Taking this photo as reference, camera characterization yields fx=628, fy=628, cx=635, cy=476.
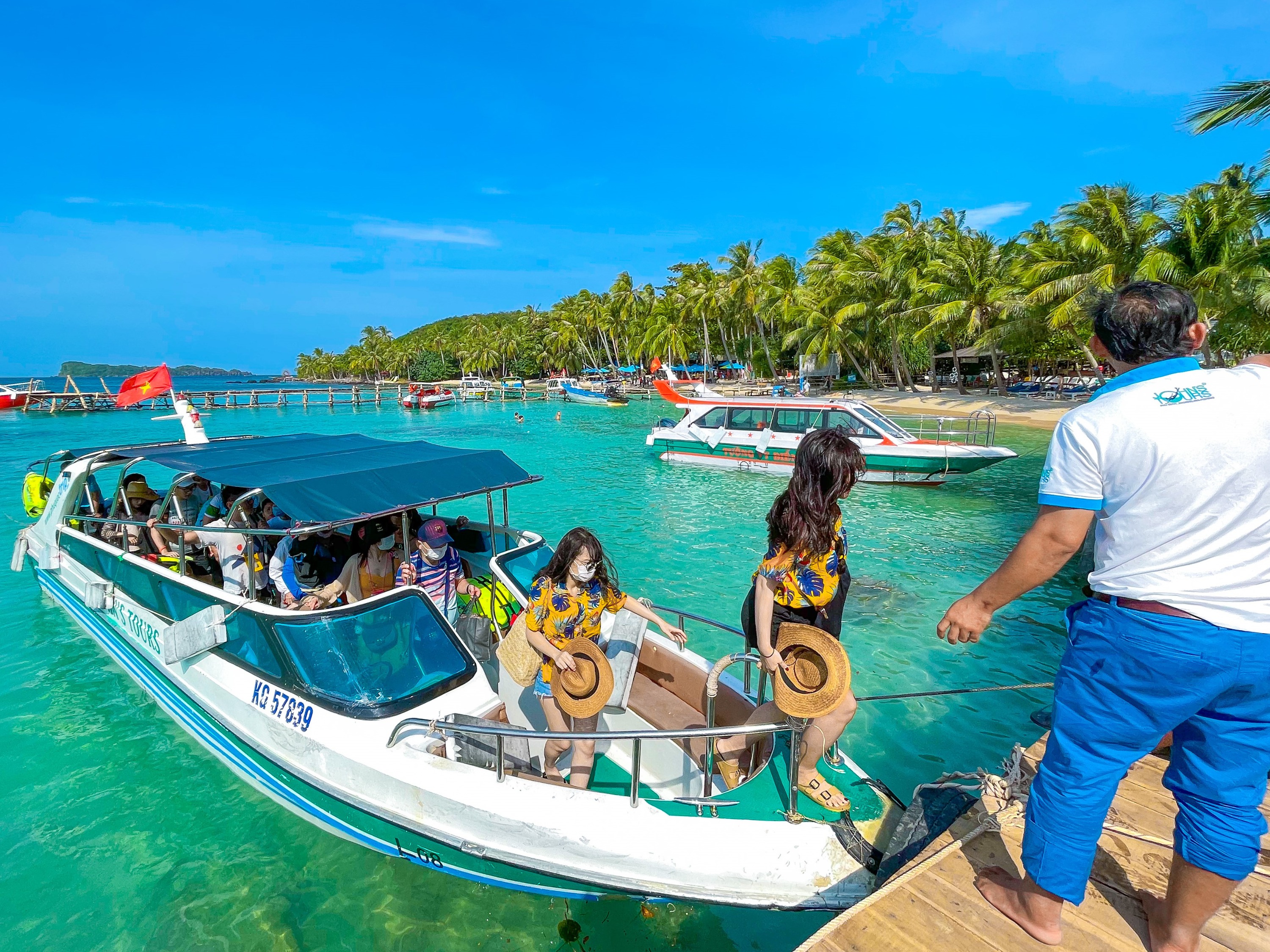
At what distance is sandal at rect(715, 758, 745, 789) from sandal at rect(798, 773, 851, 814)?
19.5 inches

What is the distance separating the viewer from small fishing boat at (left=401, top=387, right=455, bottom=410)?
57.0 metres

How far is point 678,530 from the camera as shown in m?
13.3

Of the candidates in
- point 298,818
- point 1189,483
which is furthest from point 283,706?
point 1189,483

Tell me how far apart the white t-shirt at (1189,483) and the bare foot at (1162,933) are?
4.26ft

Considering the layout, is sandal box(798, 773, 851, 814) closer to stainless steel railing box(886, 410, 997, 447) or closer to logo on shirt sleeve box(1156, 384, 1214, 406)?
logo on shirt sleeve box(1156, 384, 1214, 406)

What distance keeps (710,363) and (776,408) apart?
52080mm

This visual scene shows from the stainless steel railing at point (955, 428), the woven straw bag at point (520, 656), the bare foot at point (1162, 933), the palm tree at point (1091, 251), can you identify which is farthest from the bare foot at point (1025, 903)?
the palm tree at point (1091, 251)

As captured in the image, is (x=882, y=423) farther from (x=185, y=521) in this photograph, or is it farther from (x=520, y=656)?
(x=185, y=521)

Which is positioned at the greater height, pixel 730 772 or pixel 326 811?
pixel 730 772

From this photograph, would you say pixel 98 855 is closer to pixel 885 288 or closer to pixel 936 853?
pixel 936 853

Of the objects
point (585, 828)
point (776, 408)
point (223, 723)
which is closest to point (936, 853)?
point (585, 828)

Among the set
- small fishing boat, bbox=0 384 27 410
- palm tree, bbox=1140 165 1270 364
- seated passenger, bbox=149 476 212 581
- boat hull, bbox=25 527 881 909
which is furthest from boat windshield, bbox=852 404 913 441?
small fishing boat, bbox=0 384 27 410

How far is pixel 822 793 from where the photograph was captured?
3.54 metres

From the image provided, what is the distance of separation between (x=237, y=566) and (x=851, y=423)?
15516 mm
